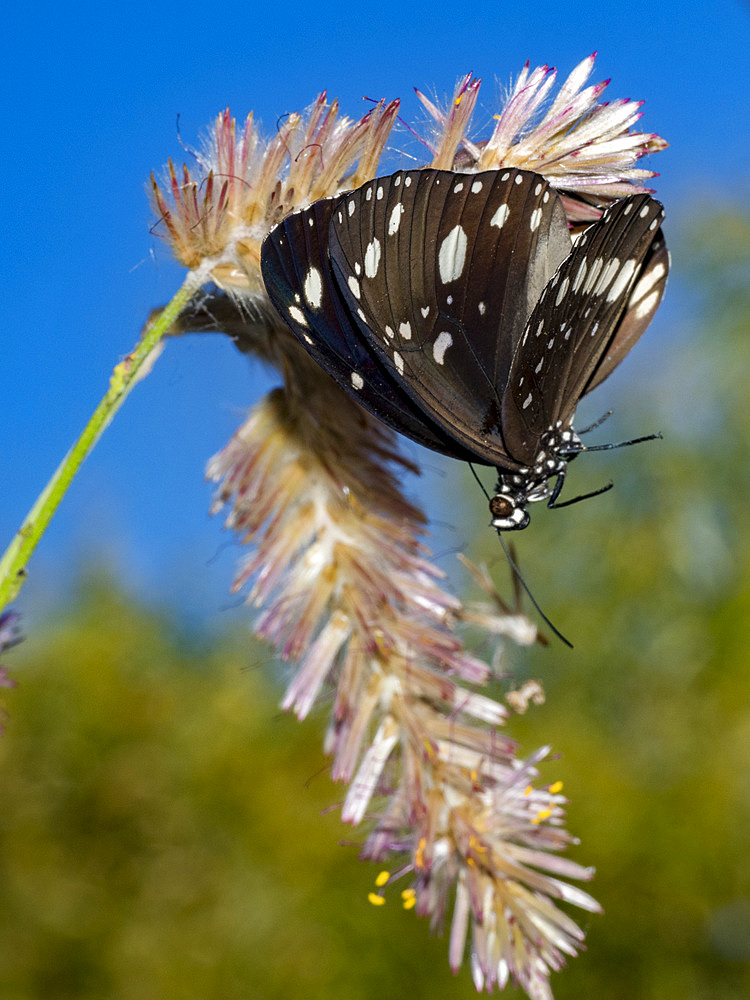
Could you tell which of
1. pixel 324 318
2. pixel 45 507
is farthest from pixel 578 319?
pixel 45 507

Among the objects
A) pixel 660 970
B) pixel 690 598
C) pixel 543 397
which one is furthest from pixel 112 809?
pixel 690 598

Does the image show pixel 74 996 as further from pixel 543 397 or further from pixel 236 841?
pixel 543 397

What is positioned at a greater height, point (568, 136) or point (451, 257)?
point (568, 136)

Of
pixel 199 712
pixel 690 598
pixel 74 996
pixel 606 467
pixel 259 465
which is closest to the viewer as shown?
pixel 259 465

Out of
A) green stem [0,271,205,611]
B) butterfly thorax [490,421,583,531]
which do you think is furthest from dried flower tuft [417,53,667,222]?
green stem [0,271,205,611]

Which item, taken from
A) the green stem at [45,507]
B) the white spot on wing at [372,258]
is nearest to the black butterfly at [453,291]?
the white spot on wing at [372,258]

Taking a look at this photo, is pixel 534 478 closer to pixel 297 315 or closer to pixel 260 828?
pixel 297 315

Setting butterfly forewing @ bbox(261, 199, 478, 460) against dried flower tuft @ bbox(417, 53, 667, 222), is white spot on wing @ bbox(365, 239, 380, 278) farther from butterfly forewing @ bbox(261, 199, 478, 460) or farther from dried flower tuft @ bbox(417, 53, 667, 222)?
dried flower tuft @ bbox(417, 53, 667, 222)
